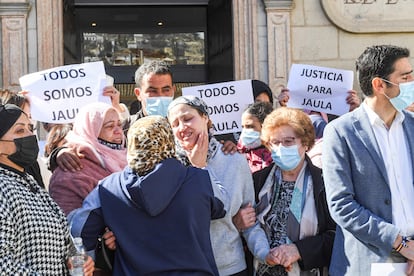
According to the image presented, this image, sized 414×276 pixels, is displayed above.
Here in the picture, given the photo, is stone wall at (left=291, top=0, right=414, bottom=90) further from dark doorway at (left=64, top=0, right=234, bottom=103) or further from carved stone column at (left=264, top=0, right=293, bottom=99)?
dark doorway at (left=64, top=0, right=234, bottom=103)

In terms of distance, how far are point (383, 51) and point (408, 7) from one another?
4.96 metres

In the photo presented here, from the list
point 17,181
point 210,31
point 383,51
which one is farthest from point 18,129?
point 210,31

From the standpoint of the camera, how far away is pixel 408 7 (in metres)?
8.11

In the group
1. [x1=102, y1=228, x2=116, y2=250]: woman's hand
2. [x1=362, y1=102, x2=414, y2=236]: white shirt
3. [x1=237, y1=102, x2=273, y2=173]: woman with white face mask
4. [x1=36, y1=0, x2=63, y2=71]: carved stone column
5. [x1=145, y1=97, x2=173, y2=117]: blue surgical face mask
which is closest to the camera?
[x1=102, y1=228, x2=116, y2=250]: woman's hand

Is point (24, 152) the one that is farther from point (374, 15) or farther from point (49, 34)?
point (374, 15)

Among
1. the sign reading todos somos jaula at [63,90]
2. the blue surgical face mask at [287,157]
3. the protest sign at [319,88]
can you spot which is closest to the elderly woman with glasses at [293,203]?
the blue surgical face mask at [287,157]

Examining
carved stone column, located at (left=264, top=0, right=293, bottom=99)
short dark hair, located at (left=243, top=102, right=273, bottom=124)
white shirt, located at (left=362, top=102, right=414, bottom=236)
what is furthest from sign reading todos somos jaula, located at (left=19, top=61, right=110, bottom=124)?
carved stone column, located at (left=264, top=0, right=293, bottom=99)

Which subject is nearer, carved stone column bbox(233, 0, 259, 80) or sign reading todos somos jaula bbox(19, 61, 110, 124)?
sign reading todos somos jaula bbox(19, 61, 110, 124)

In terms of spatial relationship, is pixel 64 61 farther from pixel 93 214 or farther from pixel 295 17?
pixel 93 214

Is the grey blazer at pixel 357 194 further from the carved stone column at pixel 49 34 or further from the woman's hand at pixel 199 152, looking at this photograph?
the carved stone column at pixel 49 34

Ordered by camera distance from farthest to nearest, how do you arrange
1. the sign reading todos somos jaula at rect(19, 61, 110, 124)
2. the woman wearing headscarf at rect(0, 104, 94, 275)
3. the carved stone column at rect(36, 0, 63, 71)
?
the carved stone column at rect(36, 0, 63, 71) < the sign reading todos somos jaula at rect(19, 61, 110, 124) < the woman wearing headscarf at rect(0, 104, 94, 275)

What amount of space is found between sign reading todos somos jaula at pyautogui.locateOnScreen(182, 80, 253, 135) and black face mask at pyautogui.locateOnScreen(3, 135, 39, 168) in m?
2.04

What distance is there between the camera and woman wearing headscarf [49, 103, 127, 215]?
3664 mm

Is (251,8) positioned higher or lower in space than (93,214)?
higher
